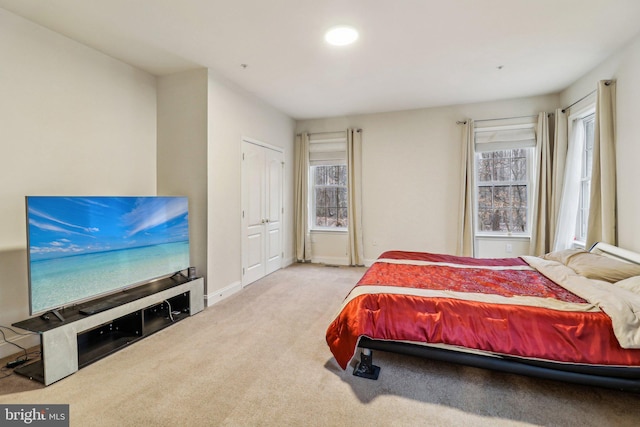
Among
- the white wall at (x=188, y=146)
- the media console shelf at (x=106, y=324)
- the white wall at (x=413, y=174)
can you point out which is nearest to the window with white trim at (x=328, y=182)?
the white wall at (x=413, y=174)

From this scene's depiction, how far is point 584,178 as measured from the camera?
376cm

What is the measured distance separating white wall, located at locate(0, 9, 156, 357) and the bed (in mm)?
2648

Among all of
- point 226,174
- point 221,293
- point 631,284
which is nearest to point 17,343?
point 221,293

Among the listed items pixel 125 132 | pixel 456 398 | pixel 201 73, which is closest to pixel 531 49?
pixel 456 398

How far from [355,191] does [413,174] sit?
39.8 inches

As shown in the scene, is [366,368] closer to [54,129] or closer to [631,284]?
[631,284]

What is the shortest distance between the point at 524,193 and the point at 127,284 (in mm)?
5306

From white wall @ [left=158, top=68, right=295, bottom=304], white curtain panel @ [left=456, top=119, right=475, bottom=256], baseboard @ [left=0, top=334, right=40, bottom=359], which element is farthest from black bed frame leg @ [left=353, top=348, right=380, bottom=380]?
white curtain panel @ [left=456, top=119, right=475, bottom=256]

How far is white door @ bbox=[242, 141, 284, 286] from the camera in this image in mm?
4191

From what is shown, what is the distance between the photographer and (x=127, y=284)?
2.68 metres

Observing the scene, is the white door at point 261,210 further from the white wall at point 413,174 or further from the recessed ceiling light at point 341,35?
the recessed ceiling light at point 341,35

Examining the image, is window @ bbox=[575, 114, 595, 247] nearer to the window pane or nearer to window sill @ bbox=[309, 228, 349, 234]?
the window pane

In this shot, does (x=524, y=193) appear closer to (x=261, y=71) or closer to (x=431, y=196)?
(x=431, y=196)

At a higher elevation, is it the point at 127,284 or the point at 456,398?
the point at 127,284
